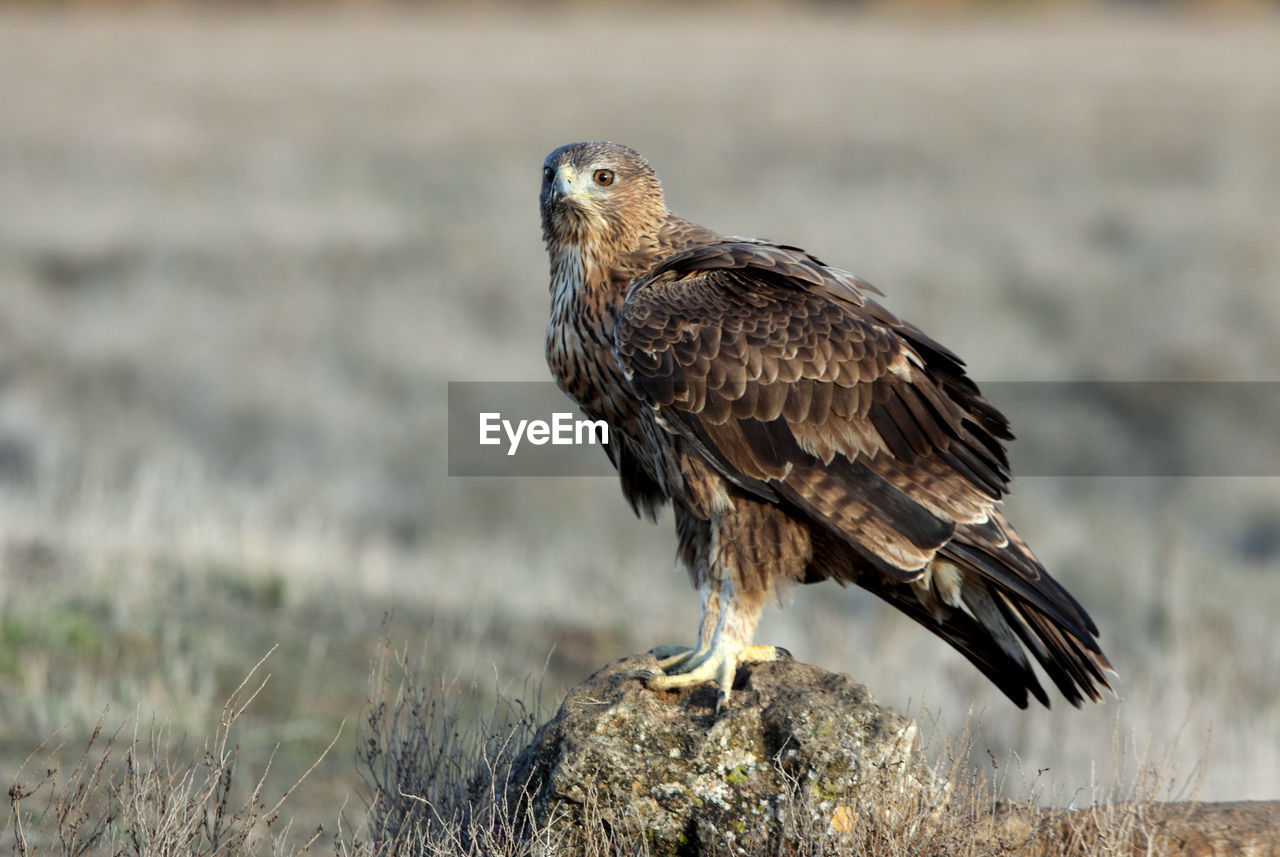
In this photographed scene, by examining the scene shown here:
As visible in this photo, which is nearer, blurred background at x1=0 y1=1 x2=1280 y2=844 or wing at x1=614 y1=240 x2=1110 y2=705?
wing at x1=614 y1=240 x2=1110 y2=705

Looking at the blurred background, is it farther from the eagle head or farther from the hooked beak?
the hooked beak

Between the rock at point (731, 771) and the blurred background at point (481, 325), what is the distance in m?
0.74

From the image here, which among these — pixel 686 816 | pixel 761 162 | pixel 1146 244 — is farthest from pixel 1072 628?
pixel 761 162

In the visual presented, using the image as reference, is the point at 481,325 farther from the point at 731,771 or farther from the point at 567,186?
the point at 731,771

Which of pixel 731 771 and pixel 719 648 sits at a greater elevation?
pixel 719 648

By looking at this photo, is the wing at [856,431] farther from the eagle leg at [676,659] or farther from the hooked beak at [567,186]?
the eagle leg at [676,659]

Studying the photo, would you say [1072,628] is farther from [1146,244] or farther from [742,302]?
[1146,244]

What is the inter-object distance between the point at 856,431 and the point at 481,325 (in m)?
13.4

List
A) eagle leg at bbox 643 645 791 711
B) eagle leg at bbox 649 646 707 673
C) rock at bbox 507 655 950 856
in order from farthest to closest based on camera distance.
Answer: eagle leg at bbox 649 646 707 673 → eagle leg at bbox 643 645 791 711 → rock at bbox 507 655 950 856

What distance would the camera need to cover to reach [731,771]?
415cm

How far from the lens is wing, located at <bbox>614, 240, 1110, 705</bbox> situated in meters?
4.43

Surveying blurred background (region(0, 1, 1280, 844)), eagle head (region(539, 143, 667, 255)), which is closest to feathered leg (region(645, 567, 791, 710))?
blurred background (region(0, 1, 1280, 844))

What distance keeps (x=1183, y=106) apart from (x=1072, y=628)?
24.2m

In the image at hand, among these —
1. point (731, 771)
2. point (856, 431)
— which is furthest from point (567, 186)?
point (731, 771)
